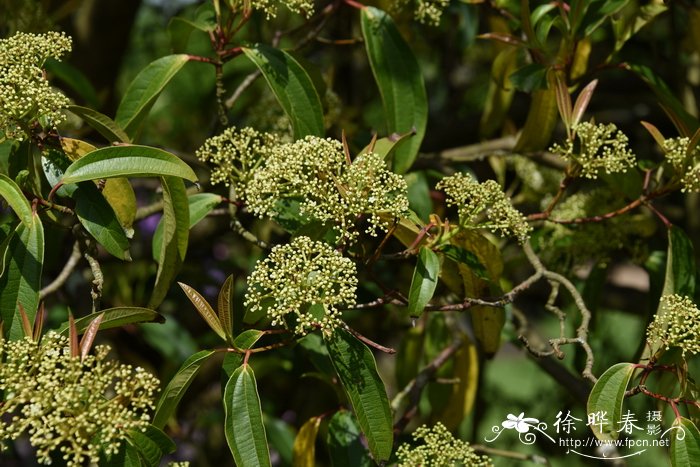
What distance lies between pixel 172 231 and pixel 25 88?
0.33 meters

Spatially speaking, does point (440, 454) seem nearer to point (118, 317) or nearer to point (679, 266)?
point (118, 317)

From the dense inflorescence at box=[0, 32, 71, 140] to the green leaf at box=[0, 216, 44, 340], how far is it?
0.16 m

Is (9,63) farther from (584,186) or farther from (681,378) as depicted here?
(584,186)

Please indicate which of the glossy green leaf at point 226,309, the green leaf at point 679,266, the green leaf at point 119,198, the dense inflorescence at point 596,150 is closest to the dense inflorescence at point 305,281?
the glossy green leaf at point 226,309

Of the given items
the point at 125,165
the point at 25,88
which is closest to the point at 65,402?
the point at 125,165

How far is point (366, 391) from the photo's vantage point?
1254 mm

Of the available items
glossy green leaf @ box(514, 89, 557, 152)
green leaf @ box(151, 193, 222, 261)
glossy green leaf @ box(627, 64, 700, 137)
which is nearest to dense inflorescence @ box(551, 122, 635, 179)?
glossy green leaf @ box(627, 64, 700, 137)

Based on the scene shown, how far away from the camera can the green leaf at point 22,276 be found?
3.96 feet

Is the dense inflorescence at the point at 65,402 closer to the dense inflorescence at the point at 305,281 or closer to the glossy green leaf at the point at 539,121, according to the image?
the dense inflorescence at the point at 305,281

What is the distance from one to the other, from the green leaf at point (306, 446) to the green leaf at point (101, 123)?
2.29 feet

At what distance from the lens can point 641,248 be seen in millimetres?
1887

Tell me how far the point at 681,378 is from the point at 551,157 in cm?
89

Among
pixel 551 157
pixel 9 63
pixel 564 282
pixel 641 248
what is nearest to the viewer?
pixel 9 63

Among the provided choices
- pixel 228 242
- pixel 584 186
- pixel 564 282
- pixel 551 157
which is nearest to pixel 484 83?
pixel 584 186
